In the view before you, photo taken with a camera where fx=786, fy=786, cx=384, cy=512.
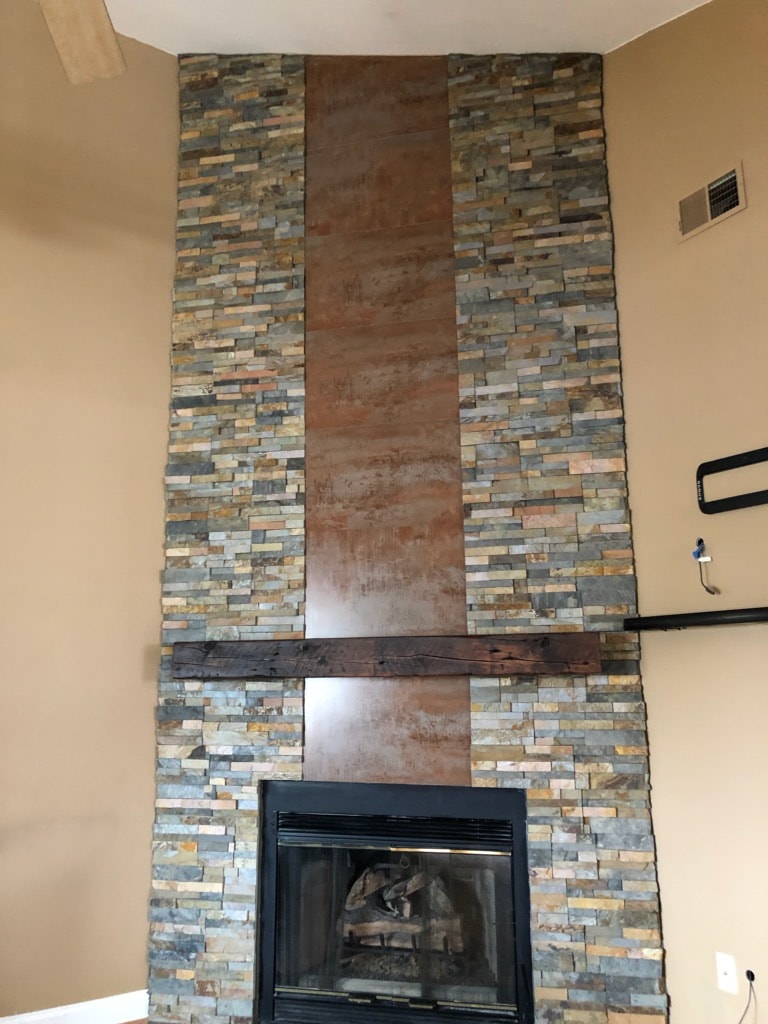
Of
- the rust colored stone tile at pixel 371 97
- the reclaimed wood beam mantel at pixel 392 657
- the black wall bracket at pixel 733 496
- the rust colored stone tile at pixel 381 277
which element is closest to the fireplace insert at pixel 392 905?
the reclaimed wood beam mantel at pixel 392 657

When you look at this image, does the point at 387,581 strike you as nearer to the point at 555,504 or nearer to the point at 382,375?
the point at 555,504

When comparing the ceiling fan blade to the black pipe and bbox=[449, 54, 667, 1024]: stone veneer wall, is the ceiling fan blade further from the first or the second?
the black pipe

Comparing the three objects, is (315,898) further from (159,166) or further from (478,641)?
(159,166)

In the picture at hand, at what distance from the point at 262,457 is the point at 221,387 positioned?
340 millimetres

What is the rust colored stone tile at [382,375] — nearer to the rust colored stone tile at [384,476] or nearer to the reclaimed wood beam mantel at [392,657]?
the rust colored stone tile at [384,476]

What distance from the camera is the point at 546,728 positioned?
103 inches

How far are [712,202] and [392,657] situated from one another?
1.82 metres

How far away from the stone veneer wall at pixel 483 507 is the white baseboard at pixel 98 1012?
8cm

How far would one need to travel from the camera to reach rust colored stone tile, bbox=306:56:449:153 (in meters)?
3.08

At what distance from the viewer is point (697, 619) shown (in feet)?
7.60

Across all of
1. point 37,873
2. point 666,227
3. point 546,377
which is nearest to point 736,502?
point 546,377

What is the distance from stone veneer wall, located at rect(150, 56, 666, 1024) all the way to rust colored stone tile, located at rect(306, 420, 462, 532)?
0.07 meters

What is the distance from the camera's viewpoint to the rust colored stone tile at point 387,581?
277cm

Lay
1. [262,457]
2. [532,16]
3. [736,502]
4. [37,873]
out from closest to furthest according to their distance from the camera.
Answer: [736,502]
[37,873]
[532,16]
[262,457]
